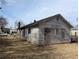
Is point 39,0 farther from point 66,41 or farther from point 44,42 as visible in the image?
point 66,41

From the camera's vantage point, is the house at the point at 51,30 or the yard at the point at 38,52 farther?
the house at the point at 51,30

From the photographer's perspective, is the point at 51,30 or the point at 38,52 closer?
the point at 38,52

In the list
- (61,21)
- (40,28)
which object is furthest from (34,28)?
(61,21)

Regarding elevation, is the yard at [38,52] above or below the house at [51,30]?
below

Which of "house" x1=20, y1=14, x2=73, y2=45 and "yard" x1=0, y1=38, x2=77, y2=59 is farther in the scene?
"house" x1=20, y1=14, x2=73, y2=45

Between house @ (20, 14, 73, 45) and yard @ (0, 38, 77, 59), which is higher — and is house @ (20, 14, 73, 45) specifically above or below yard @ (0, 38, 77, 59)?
above

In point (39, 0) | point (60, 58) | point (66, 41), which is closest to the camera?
point (39, 0)

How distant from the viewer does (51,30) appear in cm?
1748

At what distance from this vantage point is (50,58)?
8.57 metres

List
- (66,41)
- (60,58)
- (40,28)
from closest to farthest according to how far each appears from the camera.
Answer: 1. (60,58)
2. (40,28)
3. (66,41)

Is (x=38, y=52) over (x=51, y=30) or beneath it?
beneath

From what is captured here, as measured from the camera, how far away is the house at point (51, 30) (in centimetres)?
1658

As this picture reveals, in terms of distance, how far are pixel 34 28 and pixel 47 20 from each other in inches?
79.8

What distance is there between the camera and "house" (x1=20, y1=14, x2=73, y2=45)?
16.6 m
